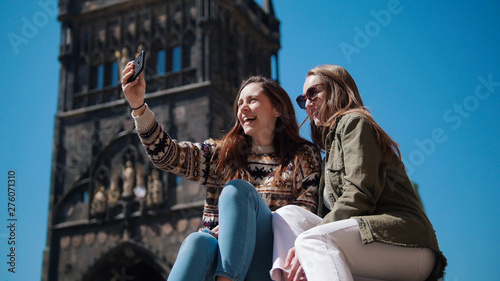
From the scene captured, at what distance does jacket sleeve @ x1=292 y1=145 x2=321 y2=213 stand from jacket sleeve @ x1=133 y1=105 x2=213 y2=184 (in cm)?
52

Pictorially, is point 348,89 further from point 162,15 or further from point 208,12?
point 162,15

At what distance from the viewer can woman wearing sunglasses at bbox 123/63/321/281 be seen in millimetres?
2369

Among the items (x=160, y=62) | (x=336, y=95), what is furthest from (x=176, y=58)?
(x=336, y=95)

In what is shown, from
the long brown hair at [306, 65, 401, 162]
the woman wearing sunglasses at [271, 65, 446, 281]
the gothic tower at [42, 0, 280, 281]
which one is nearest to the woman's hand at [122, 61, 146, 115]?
the long brown hair at [306, 65, 401, 162]

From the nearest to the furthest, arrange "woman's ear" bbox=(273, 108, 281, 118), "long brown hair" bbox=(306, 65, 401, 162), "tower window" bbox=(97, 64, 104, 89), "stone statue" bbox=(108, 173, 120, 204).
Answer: "long brown hair" bbox=(306, 65, 401, 162) < "woman's ear" bbox=(273, 108, 281, 118) < "stone statue" bbox=(108, 173, 120, 204) < "tower window" bbox=(97, 64, 104, 89)

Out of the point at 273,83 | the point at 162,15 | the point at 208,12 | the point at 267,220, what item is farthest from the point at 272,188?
the point at 162,15

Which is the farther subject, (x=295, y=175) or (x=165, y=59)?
(x=165, y=59)

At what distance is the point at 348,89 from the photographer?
288cm

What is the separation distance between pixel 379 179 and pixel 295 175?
67 centimetres

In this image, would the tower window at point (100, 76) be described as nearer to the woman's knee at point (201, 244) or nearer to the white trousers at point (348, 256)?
the woman's knee at point (201, 244)

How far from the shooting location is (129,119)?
56.6 feet

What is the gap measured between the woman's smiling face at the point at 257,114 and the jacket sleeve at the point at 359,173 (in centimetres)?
76

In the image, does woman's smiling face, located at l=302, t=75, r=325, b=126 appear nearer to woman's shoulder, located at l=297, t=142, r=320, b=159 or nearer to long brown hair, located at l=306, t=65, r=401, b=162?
long brown hair, located at l=306, t=65, r=401, b=162

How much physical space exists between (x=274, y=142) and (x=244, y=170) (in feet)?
1.05
